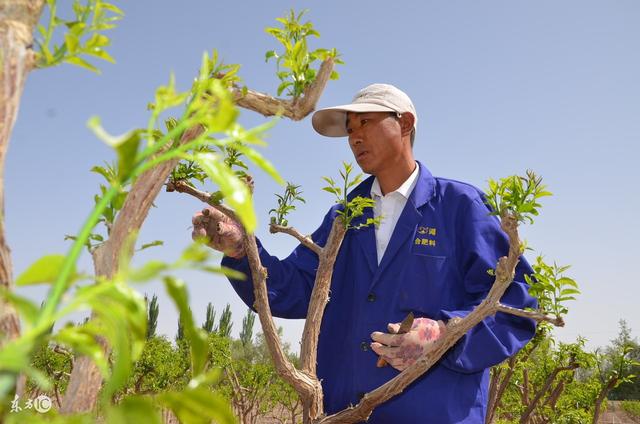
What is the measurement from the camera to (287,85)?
1.47 m

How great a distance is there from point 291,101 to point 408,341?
1.19m

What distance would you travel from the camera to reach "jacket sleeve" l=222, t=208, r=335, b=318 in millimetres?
2590

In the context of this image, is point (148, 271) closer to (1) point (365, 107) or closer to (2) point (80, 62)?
(2) point (80, 62)

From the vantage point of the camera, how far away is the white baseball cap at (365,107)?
8.96ft

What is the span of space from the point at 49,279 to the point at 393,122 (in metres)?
2.55

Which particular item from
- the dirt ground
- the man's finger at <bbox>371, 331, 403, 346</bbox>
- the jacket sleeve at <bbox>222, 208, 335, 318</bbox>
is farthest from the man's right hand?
the dirt ground

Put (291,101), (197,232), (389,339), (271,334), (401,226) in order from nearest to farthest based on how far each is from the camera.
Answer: (291,101) < (197,232) < (389,339) < (271,334) < (401,226)

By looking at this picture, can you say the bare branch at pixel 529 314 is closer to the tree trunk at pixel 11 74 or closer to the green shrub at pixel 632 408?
the tree trunk at pixel 11 74

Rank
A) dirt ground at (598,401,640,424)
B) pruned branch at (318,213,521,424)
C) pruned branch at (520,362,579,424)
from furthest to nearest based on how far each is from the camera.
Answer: dirt ground at (598,401,640,424), pruned branch at (520,362,579,424), pruned branch at (318,213,521,424)

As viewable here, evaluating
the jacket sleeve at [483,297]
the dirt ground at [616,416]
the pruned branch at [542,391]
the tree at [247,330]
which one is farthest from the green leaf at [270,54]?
the tree at [247,330]

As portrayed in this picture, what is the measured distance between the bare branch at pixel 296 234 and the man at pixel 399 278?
0.14 meters

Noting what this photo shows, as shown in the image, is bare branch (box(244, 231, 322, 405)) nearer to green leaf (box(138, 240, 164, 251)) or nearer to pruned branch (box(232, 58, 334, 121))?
pruned branch (box(232, 58, 334, 121))

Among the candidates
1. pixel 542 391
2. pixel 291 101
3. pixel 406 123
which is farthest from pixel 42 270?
pixel 542 391

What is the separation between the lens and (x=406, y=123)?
→ 303 cm
